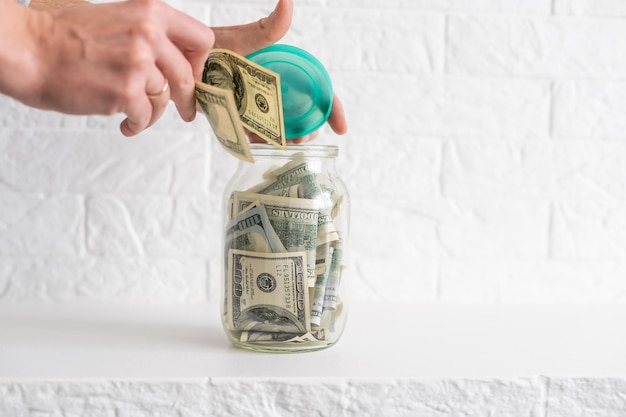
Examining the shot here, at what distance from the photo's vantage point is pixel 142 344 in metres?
0.92

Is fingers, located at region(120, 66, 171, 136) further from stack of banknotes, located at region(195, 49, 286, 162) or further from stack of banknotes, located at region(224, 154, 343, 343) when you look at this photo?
stack of banknotes, located at region(224, 154, 343, 343)

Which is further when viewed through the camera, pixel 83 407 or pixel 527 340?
pixel 527 340

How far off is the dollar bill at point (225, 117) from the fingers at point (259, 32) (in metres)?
0.14

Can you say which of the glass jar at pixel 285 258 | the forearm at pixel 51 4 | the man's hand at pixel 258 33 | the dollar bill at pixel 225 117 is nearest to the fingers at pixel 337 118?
the man's hand at pixel 258 33

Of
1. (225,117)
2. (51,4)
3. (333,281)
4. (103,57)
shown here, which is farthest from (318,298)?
(51,4)

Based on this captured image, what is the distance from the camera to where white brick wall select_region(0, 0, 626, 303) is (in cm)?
121

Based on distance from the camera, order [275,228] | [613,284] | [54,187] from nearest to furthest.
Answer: [275,228], [54,187], [613,284]

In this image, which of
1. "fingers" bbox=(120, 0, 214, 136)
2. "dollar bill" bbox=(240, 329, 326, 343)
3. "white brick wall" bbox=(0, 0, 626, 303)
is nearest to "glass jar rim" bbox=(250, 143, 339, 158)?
"fingers" bbox=(120, 0, 214, 136)

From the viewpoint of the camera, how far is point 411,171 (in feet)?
4.12

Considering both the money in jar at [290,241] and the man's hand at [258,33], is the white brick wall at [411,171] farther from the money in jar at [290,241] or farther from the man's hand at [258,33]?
the money in jar at [290,241]

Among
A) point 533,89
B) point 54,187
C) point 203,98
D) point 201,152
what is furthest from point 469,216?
point 54,187

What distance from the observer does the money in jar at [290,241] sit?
2.79 feet

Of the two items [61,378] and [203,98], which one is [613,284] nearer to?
[203,98]

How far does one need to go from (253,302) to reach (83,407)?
0.23 m
